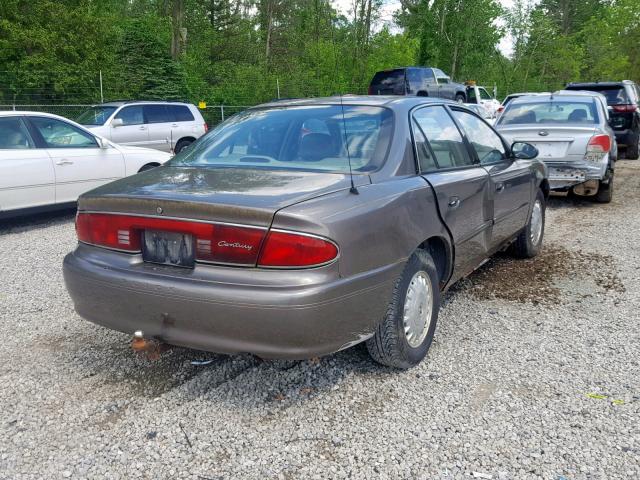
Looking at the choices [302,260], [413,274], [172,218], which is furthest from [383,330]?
[172,218]

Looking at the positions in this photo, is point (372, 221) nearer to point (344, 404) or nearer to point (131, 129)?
point (344, 404)

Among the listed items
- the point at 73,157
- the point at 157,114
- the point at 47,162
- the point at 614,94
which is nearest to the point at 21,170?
the point at 47,162

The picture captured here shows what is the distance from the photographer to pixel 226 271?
2664mm

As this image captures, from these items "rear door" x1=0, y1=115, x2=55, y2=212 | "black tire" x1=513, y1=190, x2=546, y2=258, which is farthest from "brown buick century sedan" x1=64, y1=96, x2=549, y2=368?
"rear door" x1=0, y1=115, x2=55, y2=212

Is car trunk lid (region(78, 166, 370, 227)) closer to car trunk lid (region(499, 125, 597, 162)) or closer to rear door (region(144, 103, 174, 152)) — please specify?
car trunk lid (region(499, 125, 597, 162))

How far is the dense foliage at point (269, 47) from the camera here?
21.9 metres

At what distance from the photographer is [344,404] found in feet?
9.95

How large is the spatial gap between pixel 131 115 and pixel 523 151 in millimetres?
10681

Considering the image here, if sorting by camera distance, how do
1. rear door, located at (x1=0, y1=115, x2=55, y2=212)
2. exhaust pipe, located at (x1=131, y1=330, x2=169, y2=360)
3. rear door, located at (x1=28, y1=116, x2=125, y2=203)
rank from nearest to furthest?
exhaust pipe, located at (x1=131, y1=330, x2=169, y2=360) < rear door, located at (x1=0, y1=115, x2=55, y2=212) < rear door, located at (x1=28, y1=116, x2=125, y2=203)

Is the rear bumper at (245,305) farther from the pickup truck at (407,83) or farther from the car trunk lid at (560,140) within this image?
the pickup truck at (407,83)

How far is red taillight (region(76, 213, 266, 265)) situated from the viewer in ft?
8.64

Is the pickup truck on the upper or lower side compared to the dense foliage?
lower

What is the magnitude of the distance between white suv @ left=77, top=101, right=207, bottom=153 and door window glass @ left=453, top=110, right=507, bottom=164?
9.13 m

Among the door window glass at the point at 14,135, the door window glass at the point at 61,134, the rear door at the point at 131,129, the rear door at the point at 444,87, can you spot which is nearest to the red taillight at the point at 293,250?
the door window glass at the point at 14,135
